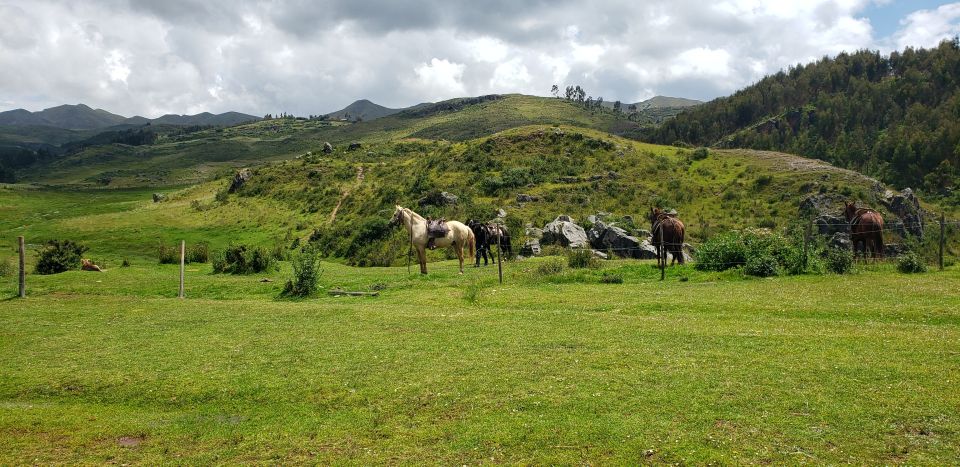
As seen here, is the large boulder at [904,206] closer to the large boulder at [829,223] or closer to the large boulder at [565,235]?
the large boulder at [829,223]

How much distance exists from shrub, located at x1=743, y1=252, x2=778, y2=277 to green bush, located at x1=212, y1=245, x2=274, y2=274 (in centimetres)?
2317

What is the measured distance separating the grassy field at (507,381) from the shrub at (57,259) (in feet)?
39.4

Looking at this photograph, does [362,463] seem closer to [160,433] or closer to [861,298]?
[160,433]

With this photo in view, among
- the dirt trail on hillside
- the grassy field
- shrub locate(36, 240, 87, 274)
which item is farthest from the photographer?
the dirt trail on hillside

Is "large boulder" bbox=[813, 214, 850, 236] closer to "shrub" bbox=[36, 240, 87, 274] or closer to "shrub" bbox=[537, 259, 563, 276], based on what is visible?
"shrub" bbox=[537, 259, 563, 276]

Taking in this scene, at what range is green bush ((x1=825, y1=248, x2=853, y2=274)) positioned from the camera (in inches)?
756

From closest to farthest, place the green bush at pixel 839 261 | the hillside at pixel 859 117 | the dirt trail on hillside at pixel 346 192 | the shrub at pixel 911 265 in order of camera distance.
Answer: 1. the shrub at pixel 911 265
2. the green bush at pixel 839 261
3. the dirt trail on hillside at pixel 346 192
4. the hillside at pixel 859 117

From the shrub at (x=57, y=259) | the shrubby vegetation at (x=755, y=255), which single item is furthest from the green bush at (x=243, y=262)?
the shrubby vegetation at (x=755, y=255)

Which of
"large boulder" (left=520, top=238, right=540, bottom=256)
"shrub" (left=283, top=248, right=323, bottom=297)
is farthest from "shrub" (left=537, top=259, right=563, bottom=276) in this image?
"large boulder" (left=520, top=238, right=540, bottom=256)

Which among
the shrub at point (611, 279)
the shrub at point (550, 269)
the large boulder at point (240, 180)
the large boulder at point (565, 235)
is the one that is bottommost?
the shrub at point (611, 279)

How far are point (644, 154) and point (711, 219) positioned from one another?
62.3ft

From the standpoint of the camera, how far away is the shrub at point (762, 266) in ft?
65.2

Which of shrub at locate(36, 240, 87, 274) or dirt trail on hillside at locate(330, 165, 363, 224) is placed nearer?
shrub at locate(36, 240, 87, 274)

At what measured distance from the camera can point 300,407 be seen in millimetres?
8445
